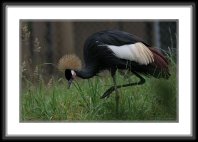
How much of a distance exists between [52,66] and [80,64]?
8.3 inches

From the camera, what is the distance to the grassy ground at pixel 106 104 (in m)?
48.0

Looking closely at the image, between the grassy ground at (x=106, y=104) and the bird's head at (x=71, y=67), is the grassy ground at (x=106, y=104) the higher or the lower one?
the lower one

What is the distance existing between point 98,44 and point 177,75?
22.3 inches

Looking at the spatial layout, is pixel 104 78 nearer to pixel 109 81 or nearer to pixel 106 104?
pixel 109 81

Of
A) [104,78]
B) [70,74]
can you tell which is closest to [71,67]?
[70,74]

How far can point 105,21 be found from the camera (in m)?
48.0

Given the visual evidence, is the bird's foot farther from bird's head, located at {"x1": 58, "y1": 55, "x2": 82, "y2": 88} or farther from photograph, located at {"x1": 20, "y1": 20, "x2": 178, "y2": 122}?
bird's head, located at {"x1": 58, "y1": 55, "x2": 82, "y2": 88}

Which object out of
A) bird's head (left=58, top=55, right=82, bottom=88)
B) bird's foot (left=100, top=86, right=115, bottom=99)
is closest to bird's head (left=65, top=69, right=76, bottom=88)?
bird's head (left=58, top=55, right=82, bottom=88)

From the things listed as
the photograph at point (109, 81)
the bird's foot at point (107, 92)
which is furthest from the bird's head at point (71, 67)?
the bird's foot at point (107, 92)

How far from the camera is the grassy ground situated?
48.0 meters

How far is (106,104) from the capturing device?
47969 mm

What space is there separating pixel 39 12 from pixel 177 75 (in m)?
1.01

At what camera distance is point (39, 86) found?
48.2m

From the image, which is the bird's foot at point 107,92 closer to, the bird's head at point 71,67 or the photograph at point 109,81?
the photograph at point 109,81
